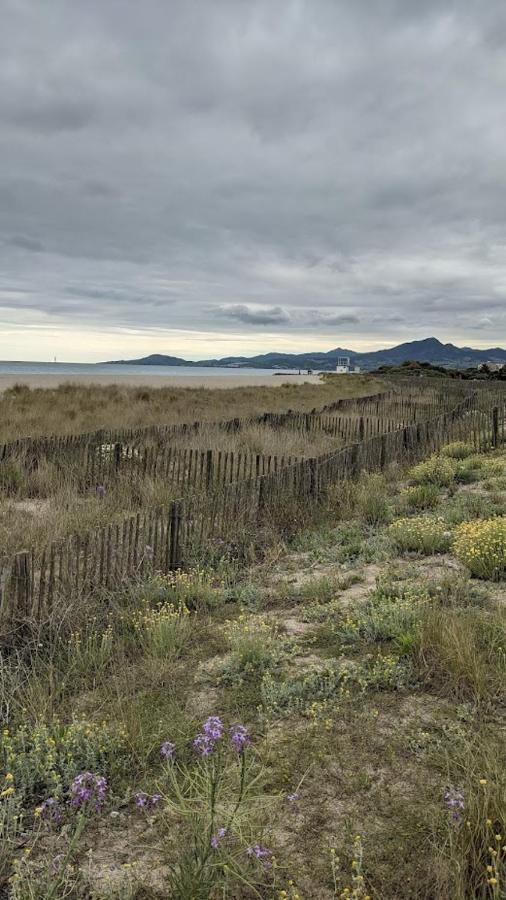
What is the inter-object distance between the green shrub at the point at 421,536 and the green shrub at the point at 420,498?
1.53 metres

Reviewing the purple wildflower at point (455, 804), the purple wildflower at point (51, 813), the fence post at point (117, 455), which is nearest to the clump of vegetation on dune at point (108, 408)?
the fence post at point (117, 455)

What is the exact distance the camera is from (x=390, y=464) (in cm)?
1091

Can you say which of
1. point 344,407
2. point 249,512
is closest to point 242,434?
point 249,512

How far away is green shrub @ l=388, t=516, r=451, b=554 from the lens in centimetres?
663

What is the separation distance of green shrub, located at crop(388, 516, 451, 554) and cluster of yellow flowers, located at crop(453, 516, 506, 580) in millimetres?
359

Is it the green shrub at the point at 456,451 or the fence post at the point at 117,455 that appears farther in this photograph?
the green shrub at the point at 456,451

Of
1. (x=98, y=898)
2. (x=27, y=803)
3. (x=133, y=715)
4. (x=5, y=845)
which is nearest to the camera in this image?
(x=98, y=898)

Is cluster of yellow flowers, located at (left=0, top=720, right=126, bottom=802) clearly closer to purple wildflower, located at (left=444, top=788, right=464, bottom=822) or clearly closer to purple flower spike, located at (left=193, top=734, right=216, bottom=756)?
purple flower spike, located at (left=193, top=734, right=216, bottom=756)

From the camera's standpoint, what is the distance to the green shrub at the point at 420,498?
877 centimetres

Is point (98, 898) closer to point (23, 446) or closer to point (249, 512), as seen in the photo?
point (249, 512)

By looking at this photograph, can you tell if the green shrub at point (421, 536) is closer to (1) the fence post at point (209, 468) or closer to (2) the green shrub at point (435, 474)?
(1) the fence post at point (209, 468)

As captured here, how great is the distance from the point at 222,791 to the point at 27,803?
3.42ft

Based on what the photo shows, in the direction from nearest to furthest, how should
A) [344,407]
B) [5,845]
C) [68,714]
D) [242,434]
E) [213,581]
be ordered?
1. [5,845]
2. [68,714]
3. [213,581]
4. [242,434]
5. [344,407]

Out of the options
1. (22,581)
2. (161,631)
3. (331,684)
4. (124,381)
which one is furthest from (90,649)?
(124,381)
